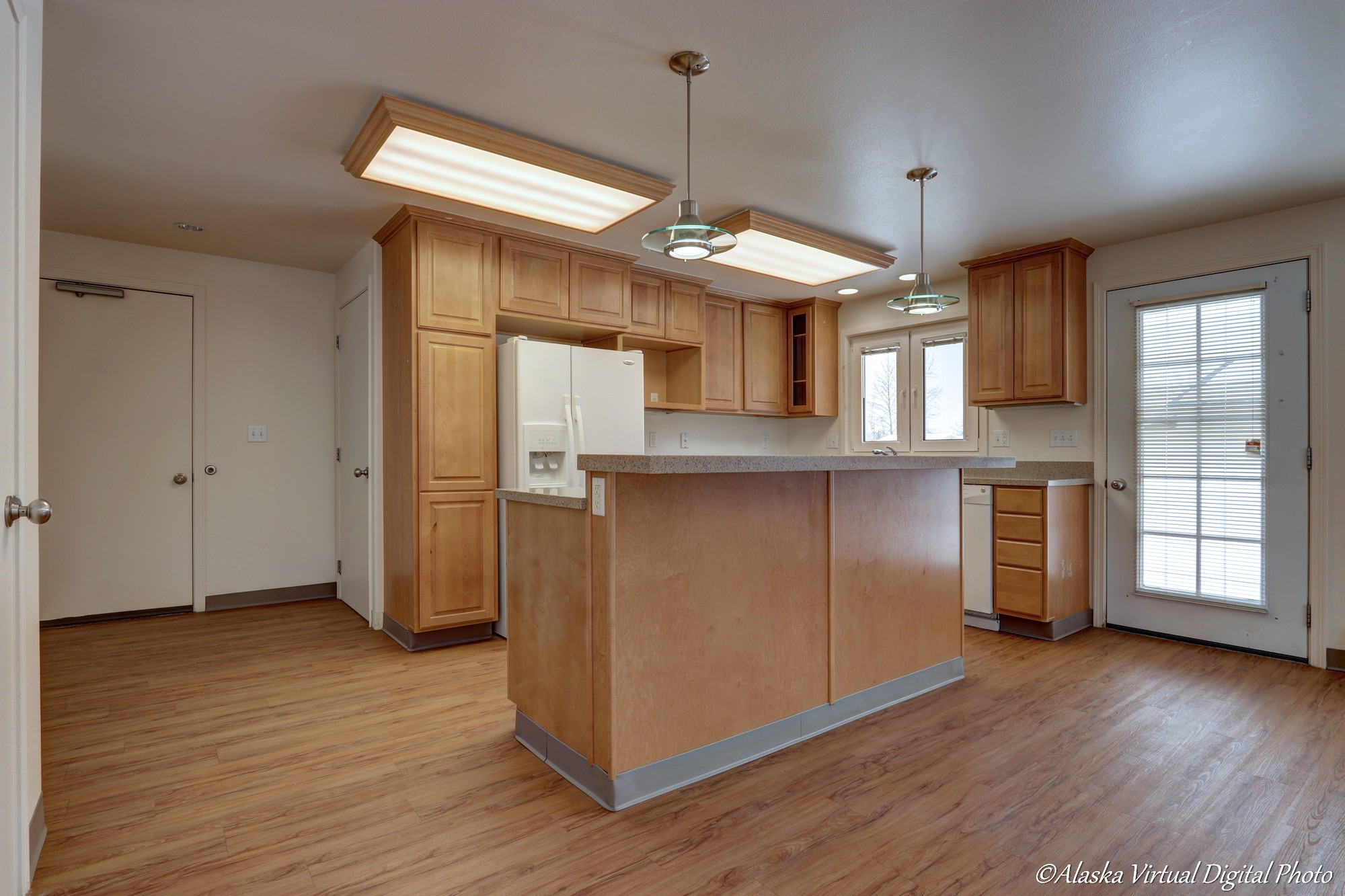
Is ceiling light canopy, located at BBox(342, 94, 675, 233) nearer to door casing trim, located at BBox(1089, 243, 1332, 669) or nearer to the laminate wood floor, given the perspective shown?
the laminate wood floor

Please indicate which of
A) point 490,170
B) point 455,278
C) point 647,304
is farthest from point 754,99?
point 647,304

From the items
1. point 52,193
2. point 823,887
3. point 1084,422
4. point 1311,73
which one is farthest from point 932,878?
point 52,193

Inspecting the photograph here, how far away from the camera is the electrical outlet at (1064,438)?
432 centimetres

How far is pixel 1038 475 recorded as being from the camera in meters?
4.40

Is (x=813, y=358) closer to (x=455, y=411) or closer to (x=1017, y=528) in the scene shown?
(x=1017, y=528)

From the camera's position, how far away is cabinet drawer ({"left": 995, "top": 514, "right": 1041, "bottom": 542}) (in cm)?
391

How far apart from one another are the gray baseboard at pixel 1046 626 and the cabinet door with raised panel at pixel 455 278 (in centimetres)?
349

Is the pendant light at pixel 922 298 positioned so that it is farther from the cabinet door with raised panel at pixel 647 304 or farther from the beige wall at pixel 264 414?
the beige wall at pixel 264 414

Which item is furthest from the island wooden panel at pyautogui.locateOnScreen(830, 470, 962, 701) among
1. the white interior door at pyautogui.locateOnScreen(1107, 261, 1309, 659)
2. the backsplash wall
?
the backsplash wall

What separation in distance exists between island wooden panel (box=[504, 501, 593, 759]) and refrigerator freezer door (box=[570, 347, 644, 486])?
152cm

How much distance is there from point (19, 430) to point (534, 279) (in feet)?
8.85

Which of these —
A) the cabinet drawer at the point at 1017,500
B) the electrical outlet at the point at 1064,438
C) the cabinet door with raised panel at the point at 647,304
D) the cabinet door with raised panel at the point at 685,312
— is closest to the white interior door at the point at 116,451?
the cabinet door with raised panel at the point at 647,304

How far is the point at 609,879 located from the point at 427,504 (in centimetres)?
239

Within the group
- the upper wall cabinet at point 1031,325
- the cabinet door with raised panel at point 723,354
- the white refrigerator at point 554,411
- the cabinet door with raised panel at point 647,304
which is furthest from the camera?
the cabinet door with raised panel at point 723,354
